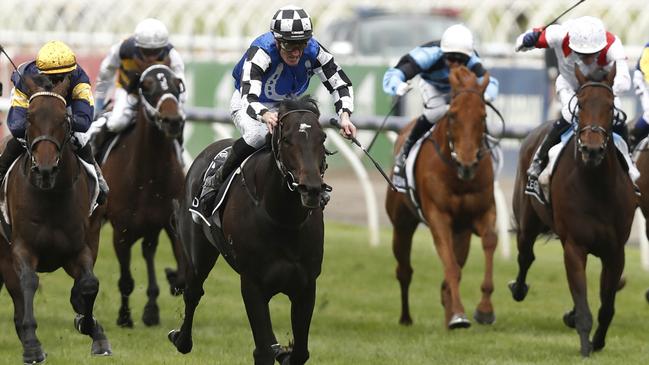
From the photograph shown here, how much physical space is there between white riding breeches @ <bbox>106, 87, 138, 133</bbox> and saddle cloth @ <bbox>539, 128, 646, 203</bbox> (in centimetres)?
305

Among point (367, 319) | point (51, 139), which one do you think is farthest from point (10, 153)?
point (367, 319)

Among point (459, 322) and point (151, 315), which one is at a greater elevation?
point (459, 322)

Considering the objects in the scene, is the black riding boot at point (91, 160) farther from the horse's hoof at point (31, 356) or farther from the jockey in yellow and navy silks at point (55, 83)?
the horse's hoof at point (31, 356)

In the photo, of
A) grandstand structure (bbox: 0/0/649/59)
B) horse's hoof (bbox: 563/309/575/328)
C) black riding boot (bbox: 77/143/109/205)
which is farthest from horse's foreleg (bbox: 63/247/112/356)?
grandstand structure (bbox: 0/0/649/59)

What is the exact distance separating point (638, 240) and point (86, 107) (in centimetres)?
834

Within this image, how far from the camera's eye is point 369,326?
11.2 metres

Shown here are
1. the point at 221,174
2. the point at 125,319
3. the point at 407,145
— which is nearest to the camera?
the point at 221,174

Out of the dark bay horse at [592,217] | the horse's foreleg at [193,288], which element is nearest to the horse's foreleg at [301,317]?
the horse's foreleg at [193,288]

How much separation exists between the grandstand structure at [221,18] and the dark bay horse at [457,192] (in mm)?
8555

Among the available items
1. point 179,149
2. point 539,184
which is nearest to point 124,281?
point 179,149

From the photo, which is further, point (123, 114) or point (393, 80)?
point (123, 114)

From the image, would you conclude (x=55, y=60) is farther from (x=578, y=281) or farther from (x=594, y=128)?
(x=578, y=281)

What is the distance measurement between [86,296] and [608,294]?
124 inches

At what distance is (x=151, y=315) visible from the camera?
11.1m
